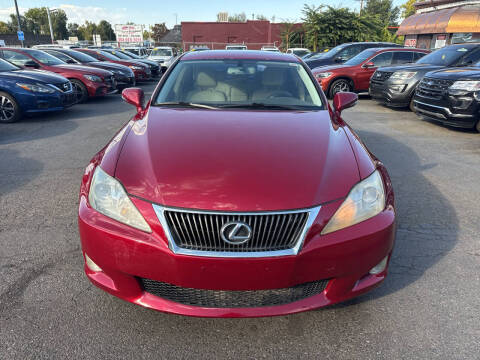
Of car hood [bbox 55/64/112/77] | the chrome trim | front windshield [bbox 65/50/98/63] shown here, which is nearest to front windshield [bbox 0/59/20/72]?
car hood [bbox 55/64/112/77]

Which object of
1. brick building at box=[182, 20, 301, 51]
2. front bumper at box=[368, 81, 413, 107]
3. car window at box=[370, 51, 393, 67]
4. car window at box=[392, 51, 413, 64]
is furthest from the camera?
brick building at box=[182, 20, 301, 51]

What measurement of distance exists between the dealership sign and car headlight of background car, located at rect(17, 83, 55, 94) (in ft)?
112

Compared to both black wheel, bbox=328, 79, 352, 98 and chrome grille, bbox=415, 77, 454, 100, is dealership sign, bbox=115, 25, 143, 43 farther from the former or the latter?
chrome grille, bbox=415, 77, 454, 100

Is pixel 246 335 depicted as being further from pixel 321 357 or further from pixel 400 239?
pixel 400 239

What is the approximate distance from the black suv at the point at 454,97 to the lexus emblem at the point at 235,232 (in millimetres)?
6384

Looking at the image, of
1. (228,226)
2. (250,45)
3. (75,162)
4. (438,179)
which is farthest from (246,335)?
(250,45)

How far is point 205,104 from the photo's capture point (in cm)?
304

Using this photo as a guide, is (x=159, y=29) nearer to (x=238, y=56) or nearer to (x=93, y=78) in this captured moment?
(x=93, y=78)

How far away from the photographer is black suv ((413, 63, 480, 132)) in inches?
251

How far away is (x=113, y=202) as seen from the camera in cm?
194

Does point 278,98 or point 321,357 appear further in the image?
point 278,98

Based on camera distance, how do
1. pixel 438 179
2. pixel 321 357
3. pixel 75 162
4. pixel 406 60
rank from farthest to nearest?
pixel 406 60, pixel 75 162, pixel 438 179, pixel 321 357

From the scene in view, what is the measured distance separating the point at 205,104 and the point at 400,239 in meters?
2.02

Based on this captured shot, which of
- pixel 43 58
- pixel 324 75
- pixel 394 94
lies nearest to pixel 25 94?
pixel 43 58
